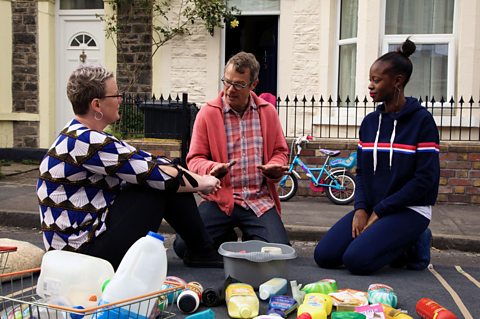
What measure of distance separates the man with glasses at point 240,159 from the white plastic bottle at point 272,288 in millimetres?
586

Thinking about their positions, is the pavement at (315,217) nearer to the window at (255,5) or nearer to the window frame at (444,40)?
the window frame at (444,40)

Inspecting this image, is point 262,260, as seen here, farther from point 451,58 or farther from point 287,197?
point 451,58

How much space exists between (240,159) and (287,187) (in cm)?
416

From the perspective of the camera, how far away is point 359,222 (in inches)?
179

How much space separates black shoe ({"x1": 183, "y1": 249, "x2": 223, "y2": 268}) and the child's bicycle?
4.06 m

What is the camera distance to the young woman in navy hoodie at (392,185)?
434 cm

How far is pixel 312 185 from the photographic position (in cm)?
859

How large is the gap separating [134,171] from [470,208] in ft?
19.7

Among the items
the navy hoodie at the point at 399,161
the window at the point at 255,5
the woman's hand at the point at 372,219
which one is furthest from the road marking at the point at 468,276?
the window at the point at 255,5

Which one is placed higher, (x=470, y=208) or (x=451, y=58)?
Result: (x=451, y=58)

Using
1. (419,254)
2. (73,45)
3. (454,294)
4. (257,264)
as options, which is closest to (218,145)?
(257,264)

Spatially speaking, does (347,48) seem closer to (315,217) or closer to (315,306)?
(315,217)

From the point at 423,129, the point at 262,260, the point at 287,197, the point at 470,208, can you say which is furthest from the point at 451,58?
the point at 262,260

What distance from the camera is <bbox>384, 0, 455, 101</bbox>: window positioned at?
30.2 ft
